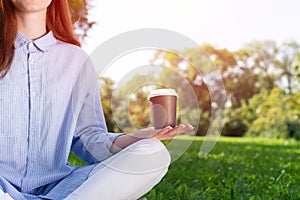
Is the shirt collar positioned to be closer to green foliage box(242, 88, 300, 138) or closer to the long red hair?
the long red hair

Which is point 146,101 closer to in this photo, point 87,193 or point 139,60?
point 139,60

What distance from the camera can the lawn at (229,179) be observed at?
3158mm

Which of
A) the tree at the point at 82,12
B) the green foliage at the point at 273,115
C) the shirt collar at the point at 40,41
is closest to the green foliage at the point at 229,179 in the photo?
the shirt collar at the point at 40,41

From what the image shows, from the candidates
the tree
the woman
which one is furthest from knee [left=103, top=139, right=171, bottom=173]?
the tree

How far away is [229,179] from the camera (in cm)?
393

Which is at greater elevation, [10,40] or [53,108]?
[10,40]

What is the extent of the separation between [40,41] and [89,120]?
0.41 metres

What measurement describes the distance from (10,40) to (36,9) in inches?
6.8

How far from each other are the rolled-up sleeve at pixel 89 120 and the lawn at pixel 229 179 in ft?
1.17

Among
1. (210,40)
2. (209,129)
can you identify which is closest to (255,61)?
(210,40)

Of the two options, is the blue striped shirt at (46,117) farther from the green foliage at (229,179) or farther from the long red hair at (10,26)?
the green foliage at (229,179)

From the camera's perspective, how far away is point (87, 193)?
2.17 m

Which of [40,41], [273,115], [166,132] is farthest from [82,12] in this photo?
[273,115]

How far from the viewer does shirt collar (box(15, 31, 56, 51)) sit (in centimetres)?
235
